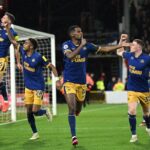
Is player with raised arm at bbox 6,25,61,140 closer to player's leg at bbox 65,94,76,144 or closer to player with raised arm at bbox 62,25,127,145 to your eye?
player with raised arm at bbox 62,25,127,145

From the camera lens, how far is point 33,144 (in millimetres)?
11969

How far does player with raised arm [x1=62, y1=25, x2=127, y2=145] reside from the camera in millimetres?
11594

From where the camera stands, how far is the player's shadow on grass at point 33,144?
1146 cm

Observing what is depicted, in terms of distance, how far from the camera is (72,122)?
11500mm

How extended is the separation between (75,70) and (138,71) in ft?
4.69

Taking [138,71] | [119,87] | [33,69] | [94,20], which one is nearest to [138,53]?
[138,71]

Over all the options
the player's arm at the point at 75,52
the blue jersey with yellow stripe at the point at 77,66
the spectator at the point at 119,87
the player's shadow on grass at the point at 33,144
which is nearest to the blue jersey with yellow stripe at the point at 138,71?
the blue jersey with yellow stripe at the point at 77,66

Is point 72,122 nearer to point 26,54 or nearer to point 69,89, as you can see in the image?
point 69,89

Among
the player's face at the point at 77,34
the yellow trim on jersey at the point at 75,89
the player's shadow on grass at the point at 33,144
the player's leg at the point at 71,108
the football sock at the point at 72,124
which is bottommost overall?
the player's shadow on grass at the point at 33,144

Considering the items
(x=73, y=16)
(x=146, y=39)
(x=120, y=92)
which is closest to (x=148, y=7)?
(x=146, y=39)

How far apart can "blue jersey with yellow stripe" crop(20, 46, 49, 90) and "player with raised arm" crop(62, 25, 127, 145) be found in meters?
1.33

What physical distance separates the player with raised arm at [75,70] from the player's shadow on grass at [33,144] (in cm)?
88

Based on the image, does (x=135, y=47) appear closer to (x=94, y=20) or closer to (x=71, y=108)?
(x=71, y=108)

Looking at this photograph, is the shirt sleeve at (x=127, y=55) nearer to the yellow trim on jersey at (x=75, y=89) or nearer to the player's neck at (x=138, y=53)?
the player's neck at (x=138, y=53)
